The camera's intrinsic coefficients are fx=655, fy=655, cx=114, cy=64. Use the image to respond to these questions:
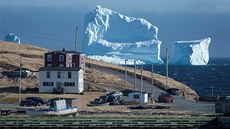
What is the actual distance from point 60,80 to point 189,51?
112 m

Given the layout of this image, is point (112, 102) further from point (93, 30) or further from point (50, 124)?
point (93, 30)

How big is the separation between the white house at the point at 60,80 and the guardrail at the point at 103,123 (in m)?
25.4

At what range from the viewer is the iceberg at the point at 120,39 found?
184 meters

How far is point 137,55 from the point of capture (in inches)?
7530

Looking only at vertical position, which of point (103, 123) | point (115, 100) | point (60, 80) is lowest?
point (103, 123)

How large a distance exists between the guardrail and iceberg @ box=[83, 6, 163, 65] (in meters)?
136

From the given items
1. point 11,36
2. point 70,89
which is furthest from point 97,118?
point 11,36

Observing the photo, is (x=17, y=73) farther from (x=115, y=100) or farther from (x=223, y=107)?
(x=223, y=107)

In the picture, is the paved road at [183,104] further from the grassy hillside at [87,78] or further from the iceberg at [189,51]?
the iceberg at [189,51]

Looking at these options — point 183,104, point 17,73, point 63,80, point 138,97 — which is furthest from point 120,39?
point 183,104

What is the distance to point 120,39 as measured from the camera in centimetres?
19712

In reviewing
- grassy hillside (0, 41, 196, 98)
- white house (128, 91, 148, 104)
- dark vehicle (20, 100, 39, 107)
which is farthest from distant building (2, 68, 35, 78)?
dark vehicle (20, 100, 39, 107)

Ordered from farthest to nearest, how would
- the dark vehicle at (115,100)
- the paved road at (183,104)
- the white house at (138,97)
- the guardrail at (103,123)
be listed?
the white house at (138,97), the dark vehicle at (115,100), the paved road at (183,104), the guardrail at (103,123)

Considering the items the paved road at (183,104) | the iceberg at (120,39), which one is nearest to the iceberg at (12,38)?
the iceberg at (120,39)
